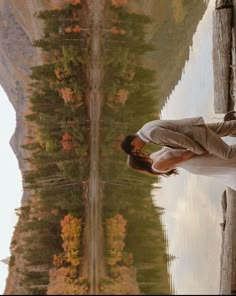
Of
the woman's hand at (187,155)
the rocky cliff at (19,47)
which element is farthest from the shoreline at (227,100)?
the rocky cliff at (19,47)

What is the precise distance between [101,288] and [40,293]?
0.39m

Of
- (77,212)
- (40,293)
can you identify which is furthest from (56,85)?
(40,293)

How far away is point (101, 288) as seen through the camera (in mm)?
2943

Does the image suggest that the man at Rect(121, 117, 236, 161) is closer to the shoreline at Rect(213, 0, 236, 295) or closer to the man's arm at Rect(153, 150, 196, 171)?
the man's arm at Rect(153, 150, 196, 171)

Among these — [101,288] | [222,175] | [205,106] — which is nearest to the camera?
[101,288]

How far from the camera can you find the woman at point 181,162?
12.8 ft

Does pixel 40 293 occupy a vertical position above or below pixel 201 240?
below

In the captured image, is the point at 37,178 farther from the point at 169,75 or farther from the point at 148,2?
the point at 148,2

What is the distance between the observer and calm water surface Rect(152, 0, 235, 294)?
14.2 feet

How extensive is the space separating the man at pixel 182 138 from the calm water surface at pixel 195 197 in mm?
968

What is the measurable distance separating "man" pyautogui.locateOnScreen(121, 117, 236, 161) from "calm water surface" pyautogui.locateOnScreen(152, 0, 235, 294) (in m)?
0.97

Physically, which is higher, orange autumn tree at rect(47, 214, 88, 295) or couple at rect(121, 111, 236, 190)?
couple at rect(121, 111, 236, 190)

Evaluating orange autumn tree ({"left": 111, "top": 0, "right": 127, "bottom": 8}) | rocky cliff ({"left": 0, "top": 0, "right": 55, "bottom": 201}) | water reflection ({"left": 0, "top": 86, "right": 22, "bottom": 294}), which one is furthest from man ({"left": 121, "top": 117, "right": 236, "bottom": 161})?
orange autumn tree ({"left": 111, "top": 0, "right": 127, "bottom": 8})

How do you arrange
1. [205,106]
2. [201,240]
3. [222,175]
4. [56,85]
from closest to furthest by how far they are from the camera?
[222,175], [201,240], [56,85], [205,106]
